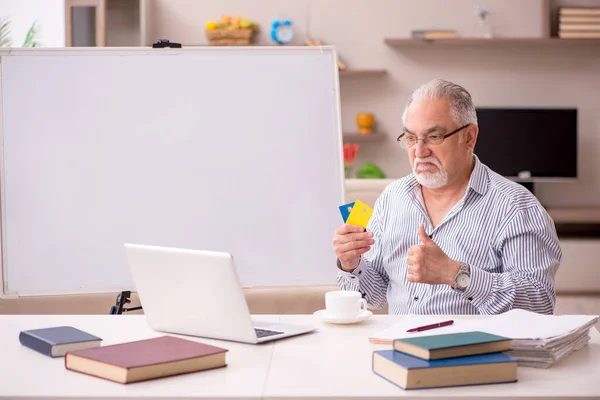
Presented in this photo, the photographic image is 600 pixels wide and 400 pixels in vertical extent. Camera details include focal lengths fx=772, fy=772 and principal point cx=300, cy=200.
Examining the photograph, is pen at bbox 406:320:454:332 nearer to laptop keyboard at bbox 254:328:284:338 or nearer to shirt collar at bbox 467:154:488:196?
laptop keyboard at bbox 254:328:284:338

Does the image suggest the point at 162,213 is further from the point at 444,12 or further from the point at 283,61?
the point at 444,12

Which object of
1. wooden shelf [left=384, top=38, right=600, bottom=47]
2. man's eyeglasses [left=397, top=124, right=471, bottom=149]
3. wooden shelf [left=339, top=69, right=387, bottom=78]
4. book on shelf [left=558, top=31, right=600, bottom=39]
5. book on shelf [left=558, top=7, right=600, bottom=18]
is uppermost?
book on shelf [left=558, top=7, right=600, bottom=18]

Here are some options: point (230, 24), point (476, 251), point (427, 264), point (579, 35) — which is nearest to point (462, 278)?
point (427, 264)

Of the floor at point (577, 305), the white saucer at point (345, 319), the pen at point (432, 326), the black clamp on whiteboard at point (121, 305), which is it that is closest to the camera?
the pen at point (432, 326)

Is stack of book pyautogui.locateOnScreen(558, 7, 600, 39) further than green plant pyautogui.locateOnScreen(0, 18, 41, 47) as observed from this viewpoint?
Yes

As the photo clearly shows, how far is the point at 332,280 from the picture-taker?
232 cm

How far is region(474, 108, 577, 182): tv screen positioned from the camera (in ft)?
17.7

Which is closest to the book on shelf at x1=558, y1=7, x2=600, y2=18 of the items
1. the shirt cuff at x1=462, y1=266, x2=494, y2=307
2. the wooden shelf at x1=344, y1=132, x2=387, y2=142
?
the wooden shelf at x1=344, y1=132, x2=387, y2=142

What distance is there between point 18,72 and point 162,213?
0.57m

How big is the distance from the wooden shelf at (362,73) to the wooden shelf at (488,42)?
221 millimetres

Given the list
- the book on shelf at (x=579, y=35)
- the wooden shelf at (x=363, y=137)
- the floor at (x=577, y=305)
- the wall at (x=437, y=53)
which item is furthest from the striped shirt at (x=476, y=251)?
the book on shelf at (x=579, y=35)

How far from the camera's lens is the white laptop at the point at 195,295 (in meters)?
1.31

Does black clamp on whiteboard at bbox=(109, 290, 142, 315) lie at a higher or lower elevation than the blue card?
lower

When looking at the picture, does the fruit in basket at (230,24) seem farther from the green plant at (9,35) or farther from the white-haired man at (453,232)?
the white-haired man at (453,232)
